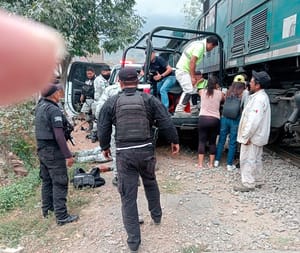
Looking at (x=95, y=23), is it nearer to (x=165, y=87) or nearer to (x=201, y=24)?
(x=201, y=24)

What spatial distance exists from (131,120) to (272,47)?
3.03 metres

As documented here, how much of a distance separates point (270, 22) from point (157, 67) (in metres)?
2.09

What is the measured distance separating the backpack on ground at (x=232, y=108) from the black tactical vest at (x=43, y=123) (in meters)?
2.92

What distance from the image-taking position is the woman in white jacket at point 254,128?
4.80 metres

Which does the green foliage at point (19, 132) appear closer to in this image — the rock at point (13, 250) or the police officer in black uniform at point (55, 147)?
the police officer in black uniform at point (55, 147)

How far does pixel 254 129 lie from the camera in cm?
481

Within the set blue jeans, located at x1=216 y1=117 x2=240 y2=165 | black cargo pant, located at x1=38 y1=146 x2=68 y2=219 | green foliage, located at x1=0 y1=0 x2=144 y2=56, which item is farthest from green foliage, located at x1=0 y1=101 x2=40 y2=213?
blue jeans, located at x1=216 y1=117 x2=240 y2=165

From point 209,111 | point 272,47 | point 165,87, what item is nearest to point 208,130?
point 209,111

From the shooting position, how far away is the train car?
4879 mm

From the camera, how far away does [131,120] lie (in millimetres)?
3516

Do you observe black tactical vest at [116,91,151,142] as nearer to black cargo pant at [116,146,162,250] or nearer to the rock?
black cargo pant at [116,146,162,250]

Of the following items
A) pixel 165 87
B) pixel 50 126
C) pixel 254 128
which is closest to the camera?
pixel 50 126

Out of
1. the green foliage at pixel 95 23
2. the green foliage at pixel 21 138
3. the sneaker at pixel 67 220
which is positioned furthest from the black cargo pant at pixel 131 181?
the green foliage at pixel 95 23

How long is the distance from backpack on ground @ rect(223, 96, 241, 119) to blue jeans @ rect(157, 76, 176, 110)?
1.17 meters
